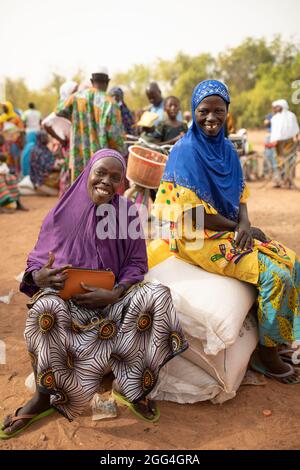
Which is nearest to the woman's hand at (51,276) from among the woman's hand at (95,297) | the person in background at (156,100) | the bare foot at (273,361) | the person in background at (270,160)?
the woman's hand at (95,297)

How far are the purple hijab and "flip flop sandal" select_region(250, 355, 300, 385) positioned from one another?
102 cm

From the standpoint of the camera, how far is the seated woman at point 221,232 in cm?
271

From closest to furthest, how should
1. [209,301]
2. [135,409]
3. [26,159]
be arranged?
[135,409] < [209,301] < [26,159]

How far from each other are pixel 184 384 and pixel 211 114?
163 centimetres

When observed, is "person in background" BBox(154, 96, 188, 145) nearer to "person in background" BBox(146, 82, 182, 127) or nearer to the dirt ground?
"person in background" BBox(146, 82, 182, 127)

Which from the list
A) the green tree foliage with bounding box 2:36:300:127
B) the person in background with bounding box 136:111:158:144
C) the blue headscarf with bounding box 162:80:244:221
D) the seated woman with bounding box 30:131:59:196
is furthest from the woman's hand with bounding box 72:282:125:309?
the green tree foliage with bounding box 2:36:300:127

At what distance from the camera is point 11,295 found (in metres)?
4.09

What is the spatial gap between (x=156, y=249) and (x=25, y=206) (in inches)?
243

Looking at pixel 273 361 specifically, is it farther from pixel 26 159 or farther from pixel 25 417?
pixel 26 159

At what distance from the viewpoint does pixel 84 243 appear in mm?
2510

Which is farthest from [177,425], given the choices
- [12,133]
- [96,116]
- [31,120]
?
[31,120]

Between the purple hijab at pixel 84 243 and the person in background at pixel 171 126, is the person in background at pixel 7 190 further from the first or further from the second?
the purple hijab at pixel 84 243

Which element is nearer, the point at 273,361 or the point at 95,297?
the point at 95,297
